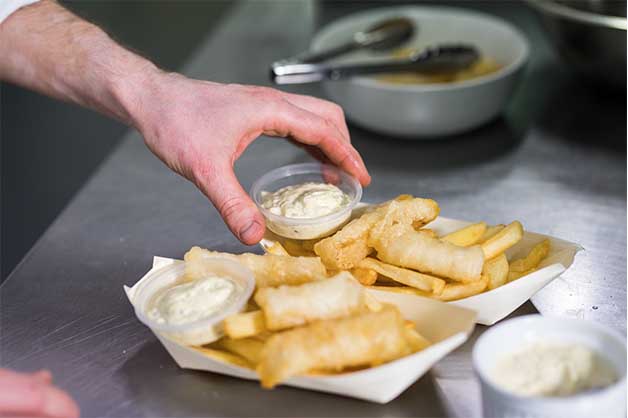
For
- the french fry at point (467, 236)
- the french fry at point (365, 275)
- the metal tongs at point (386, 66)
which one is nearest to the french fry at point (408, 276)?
the french fry at point (365, 275)

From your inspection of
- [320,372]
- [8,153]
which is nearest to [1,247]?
[8,153]

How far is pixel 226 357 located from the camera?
4.38 ft

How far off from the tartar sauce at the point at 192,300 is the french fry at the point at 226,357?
0.06 m

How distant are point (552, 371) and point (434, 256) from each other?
331 millimetres

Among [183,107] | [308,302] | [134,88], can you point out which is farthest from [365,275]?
[134,88]

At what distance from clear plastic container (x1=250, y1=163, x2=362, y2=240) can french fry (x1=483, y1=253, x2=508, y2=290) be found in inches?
11.9

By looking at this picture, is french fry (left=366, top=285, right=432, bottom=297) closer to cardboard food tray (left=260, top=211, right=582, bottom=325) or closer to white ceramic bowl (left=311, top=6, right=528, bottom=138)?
cardboard food tray (left=260, top=211, right=582, bottom=325)

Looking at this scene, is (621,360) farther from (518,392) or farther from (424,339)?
(424,339)

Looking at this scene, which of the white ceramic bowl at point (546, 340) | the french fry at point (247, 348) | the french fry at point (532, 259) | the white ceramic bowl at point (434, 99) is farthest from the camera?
the white ceramic bowl at point (434, 99)

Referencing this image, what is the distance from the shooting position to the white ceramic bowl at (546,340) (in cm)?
107

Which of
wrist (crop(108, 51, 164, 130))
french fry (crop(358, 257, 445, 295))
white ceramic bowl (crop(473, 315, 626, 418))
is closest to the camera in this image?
white ceramic bowl (crop(473, 315, 626, 418))

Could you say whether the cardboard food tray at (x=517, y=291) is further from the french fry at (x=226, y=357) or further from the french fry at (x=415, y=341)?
the french fry at (x=226, y=357)

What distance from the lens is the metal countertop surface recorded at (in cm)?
138

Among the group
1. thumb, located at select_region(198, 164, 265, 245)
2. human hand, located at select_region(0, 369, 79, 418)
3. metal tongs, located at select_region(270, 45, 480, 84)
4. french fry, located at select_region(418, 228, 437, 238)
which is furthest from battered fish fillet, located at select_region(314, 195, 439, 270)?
metal tongs, located at select_region(270, 45, 480, 84)
